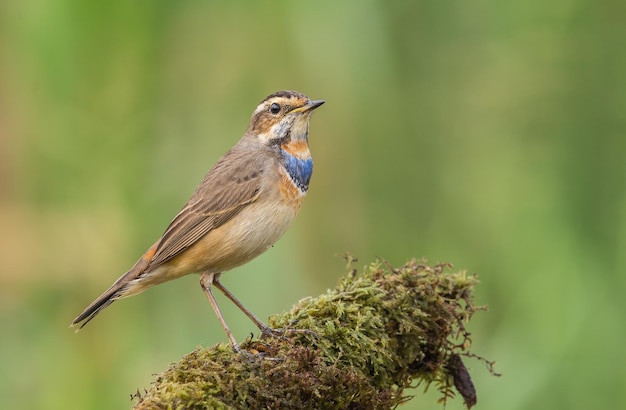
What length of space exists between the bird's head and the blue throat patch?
11 centimetres

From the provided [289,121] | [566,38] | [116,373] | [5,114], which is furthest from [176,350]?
[566,38]

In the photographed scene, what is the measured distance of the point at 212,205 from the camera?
471 cm

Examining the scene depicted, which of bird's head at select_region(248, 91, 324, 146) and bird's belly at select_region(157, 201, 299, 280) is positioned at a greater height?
bird's head at select_region(248, 91, 324, 146)

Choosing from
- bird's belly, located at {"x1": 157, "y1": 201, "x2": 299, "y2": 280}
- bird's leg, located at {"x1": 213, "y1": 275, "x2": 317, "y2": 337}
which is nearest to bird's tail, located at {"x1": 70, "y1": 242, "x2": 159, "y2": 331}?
bird's belly, located at {"x1": 157, "y1": 201, "x2": 299, "y2": 280}

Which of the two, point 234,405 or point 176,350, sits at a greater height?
point 176,350

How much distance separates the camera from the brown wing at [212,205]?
15.0 feet

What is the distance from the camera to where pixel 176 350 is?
207 inches

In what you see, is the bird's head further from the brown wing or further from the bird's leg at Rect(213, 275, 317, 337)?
the bird's leg at Rect(213, 275, 317, 337)

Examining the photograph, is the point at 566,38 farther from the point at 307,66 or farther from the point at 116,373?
the point at 116,373

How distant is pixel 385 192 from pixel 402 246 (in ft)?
1.50

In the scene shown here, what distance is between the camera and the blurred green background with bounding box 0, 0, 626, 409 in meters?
5.29

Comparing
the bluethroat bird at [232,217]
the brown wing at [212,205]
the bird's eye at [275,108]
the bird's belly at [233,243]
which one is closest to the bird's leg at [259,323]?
the bluethroat bird at [232,217]

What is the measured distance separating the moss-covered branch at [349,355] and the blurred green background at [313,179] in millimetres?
1170

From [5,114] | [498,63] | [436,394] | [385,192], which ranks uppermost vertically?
[5,114]
